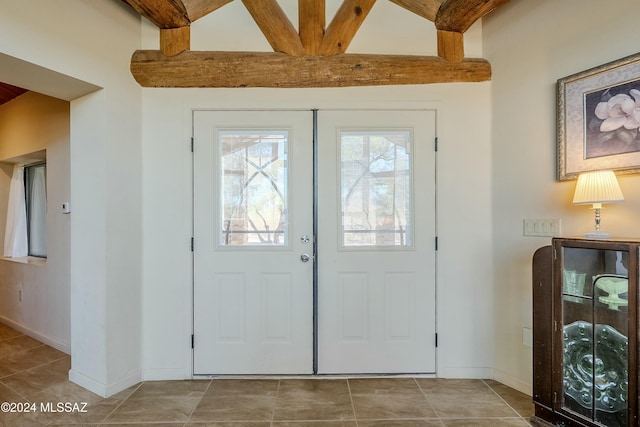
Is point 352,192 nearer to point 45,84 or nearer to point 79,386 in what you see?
point 45,84

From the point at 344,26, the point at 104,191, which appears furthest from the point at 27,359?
the point at 344,26

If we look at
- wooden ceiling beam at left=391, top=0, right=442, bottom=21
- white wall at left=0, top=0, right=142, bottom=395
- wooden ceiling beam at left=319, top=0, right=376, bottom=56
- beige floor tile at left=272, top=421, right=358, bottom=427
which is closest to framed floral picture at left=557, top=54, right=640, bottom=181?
wooden ceiling beam at left=391, top=0, right=442, bottom=21

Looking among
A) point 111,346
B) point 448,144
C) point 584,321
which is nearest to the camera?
point 584,321

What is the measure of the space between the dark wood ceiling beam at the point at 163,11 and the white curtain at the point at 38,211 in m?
2.42

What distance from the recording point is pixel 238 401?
2049 millimetres

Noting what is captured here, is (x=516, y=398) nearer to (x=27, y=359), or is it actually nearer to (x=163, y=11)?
(x=163, y=11)

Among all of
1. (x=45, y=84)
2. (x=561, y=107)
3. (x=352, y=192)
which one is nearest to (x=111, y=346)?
(x=45, y=84)

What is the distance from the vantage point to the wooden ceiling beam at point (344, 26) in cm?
211

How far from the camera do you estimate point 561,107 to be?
192 cm

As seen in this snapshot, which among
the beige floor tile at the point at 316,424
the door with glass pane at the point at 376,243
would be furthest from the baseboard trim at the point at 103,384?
the door with glass pane at the point at 376,243

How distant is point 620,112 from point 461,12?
1.11 metres

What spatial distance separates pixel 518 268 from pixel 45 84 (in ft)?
11.3

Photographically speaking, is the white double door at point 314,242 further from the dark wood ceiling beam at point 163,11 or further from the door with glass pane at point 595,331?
the door with glass pane at point 595,331

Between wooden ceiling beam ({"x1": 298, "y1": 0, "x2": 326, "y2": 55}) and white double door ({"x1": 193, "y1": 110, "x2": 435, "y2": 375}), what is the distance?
18.7 inches
